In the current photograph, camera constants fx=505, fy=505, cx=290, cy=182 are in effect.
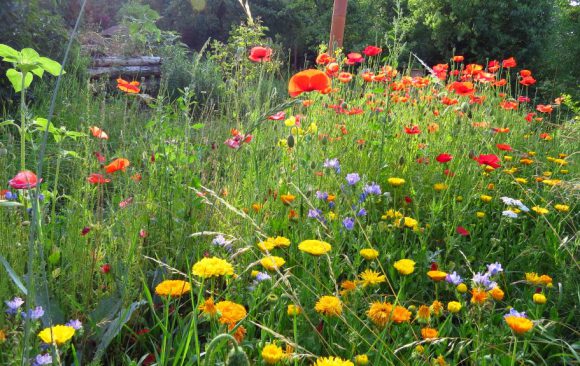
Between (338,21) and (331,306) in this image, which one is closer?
(331,306)

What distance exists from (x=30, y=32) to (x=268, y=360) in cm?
397

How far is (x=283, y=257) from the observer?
5.41ft

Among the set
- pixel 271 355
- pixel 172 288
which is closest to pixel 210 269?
pixel 172 288

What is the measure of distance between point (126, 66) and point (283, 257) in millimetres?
5095

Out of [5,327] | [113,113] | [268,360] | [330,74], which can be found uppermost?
[330,74]

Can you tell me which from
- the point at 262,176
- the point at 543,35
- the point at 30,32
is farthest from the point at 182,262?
the point at 543,35

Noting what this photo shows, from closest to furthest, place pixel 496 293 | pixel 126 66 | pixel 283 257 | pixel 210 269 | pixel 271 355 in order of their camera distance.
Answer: pixel 271 355 < pixel 210 269 < pixel 496 293 < pixel 283 257 < pixel 126 66

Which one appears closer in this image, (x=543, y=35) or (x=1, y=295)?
(x=1, y=295)

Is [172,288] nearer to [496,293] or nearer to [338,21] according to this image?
[496,293]

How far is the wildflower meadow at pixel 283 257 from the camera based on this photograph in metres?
1.04

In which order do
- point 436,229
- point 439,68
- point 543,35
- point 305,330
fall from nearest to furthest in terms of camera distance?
point 305,330 < point 436,229 < point 439,68 < point 543,35

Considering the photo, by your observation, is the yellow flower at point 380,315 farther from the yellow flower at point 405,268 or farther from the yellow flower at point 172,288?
the yellow flower at point 172,288

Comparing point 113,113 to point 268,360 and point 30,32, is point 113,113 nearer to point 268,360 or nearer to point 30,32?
point 30,32

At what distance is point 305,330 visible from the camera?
127cm
